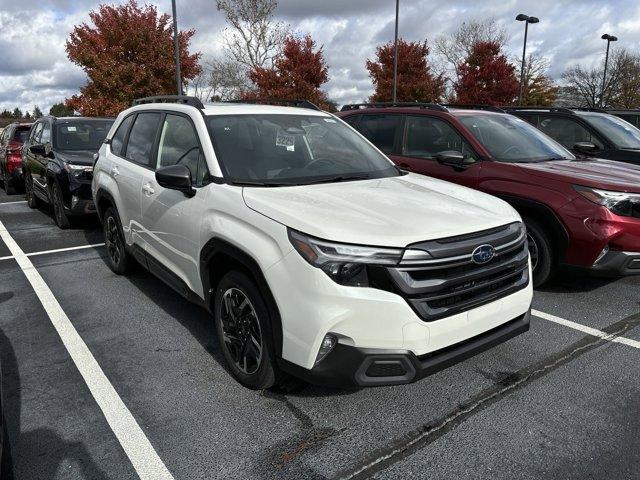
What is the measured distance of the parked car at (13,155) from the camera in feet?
38.8

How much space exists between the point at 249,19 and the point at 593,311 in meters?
34.3

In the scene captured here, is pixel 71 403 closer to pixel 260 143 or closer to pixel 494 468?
pixel 260 143

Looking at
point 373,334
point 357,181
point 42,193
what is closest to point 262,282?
point 373,334

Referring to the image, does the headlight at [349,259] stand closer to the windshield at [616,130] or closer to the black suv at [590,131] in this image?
the black suv at [590,131]

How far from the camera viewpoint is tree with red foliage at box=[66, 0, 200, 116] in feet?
69.2

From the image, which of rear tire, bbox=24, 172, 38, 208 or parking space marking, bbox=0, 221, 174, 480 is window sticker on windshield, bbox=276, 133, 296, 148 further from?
rear tire, bbox=24, 172, 38, 208

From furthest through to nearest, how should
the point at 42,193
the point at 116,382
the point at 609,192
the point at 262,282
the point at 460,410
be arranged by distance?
the point at 42,193 → the point at 609,192 → the point at 116,382 → the point at 460,410 → the point at 262,282

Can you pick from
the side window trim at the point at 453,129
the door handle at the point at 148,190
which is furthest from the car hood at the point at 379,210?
the side window trim at the point at 453,129

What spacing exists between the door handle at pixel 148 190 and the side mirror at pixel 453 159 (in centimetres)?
290

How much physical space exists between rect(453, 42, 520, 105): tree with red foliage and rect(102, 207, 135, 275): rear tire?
31347mm

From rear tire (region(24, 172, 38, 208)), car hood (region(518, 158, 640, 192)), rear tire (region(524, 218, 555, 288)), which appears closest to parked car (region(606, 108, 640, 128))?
car hood (region(518, 158, 640, 192))

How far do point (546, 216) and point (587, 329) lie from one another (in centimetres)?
112

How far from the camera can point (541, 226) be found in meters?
4.87

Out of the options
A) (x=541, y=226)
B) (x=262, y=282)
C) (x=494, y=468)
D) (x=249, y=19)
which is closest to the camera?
(x=494, y=468)
